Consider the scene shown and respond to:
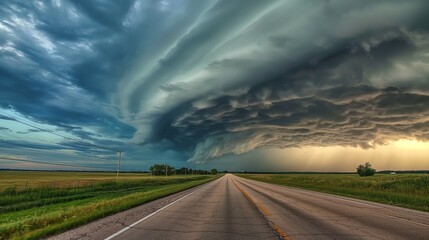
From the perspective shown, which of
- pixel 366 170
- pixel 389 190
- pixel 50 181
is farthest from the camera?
pixel 366 170

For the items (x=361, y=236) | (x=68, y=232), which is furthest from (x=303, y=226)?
(x=68, y=232)

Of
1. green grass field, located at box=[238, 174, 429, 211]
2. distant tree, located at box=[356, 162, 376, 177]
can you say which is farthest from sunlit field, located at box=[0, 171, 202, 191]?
distant tree, located at box=[356, 162, 376, 177]

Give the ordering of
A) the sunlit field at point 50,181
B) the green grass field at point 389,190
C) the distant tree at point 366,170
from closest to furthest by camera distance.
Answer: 1. the green grass field at point 389,190
2. the sunlit field at point 50,181
3. the distant tree at point 366,170

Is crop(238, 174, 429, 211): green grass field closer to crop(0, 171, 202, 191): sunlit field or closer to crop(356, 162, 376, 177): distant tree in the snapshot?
crop(0, 171, 202, 191): sunlit field

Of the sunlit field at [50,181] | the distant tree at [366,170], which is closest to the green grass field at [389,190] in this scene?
the sunlit field at [50,181]

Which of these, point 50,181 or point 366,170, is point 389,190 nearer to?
point 50,181

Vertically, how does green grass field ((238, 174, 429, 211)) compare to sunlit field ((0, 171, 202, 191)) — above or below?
below

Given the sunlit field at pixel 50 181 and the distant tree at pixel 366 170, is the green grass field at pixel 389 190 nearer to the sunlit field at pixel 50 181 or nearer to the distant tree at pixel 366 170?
the sunlit field at pixel 50 181

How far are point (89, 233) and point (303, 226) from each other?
6532 millimetres

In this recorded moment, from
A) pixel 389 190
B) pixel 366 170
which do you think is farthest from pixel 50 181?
pixel 366 170

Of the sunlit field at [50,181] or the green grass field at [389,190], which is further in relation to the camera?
the sunlit field at [50,181]

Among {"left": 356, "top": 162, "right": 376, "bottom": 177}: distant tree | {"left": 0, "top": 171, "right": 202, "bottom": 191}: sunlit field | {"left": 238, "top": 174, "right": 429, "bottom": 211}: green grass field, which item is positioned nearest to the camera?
{"left": 238, "top": 174, "right": 429, "bottom": 211}: green grass field

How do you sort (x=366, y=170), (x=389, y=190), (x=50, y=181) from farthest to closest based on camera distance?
(x=366, y=170)
(x=50, y=181)
(x=389, y=190)

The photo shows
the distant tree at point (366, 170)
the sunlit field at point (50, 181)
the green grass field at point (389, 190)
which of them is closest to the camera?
the green grass field at point (389, 190)
